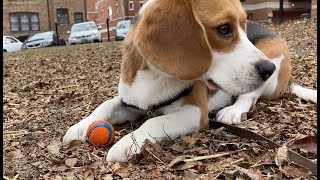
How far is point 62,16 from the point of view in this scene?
124 ft

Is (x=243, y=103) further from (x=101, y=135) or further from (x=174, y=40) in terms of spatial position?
(x=101, y=135)

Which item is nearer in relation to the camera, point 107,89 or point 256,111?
point 256,111

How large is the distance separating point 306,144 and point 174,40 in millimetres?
986

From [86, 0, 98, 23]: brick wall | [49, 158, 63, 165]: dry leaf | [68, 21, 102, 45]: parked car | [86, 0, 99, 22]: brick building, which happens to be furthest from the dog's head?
[86, 0, 99, 22]: brick building

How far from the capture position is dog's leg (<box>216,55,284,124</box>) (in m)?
3.34

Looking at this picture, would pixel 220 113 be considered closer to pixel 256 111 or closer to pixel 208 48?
pixel 256 111

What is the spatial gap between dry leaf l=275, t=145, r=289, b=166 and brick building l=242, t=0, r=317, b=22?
25765 mm

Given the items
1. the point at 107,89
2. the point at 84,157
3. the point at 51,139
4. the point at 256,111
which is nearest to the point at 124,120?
the point at 51,139

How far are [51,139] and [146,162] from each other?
3.37 feet

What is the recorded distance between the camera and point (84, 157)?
2.67 meters

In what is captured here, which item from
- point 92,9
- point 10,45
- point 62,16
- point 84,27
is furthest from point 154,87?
point 92,9

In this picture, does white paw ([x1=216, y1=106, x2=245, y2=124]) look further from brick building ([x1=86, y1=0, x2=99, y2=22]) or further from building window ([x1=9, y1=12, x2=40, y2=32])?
brick building ([x1=86, y1=0, x2=99, y2=22])

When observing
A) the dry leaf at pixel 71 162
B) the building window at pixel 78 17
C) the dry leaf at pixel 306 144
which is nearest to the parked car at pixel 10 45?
the building window at pixel 78 17

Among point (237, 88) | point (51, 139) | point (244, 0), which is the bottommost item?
point (51, 139)
